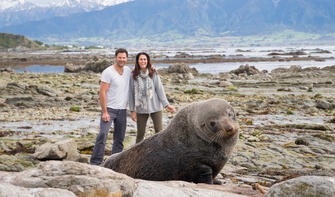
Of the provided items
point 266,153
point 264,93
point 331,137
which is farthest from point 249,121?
point 264,93

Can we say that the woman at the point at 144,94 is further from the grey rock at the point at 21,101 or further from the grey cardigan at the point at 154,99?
the grey rock at the point at 21,101

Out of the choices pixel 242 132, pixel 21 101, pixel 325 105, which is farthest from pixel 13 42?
pixel 242 132

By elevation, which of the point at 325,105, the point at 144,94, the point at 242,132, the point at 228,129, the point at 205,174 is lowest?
the point at 242,132

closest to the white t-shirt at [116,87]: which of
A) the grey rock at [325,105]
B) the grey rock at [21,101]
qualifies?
the grey rock at [21,101]

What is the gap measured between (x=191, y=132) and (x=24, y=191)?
3078 mm

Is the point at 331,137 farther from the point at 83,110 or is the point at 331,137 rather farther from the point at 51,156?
the point at 83,110

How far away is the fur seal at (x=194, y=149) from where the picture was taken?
19.8 ft

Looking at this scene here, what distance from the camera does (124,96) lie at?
7871mm

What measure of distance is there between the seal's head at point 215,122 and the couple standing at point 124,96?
202 cm

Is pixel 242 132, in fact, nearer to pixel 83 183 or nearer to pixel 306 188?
pixel 306 188

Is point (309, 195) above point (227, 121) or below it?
below

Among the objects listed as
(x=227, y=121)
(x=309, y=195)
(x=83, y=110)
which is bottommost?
(x=83, y=110)

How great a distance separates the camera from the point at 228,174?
7918 millimetres

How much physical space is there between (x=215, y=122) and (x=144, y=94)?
93.4 inches
